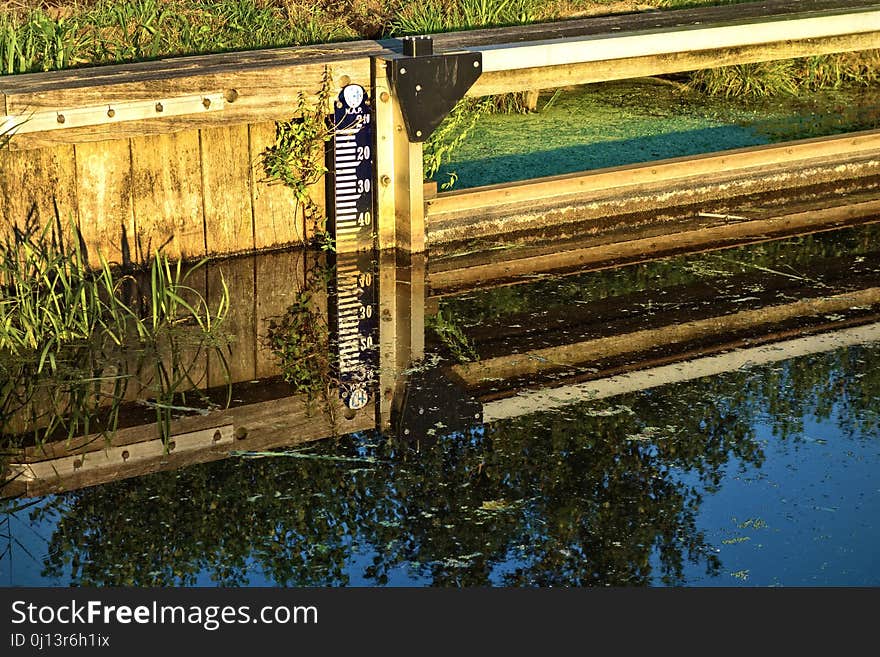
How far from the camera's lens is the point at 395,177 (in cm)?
703

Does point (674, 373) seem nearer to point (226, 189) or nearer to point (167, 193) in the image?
point (226, 189)

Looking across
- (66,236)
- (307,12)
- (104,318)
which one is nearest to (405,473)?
(104,318)

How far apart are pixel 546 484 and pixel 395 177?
265 centimetres

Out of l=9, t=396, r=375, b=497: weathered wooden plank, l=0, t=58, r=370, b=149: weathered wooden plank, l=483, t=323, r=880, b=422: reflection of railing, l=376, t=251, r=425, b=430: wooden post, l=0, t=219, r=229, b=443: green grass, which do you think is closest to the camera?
l=9, t=396, r=375, b=497: weathered wooden plank

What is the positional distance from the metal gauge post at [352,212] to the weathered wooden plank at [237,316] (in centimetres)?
38

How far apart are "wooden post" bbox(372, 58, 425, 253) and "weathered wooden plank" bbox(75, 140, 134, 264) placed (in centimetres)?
121

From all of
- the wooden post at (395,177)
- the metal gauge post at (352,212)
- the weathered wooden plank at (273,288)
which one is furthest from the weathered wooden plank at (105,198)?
the wooden post at (395,177)

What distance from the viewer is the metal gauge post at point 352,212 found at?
6.49 meters

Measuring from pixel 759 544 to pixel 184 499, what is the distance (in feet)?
6.01

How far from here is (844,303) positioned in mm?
6574

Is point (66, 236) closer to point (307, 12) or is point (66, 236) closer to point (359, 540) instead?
point (359, 540)

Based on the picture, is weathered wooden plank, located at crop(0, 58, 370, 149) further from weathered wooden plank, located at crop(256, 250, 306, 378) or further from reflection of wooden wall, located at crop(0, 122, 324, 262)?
weathered wooden plank, located at crop(256, 250, 306, 378)

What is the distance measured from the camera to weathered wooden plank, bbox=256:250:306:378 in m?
5.87

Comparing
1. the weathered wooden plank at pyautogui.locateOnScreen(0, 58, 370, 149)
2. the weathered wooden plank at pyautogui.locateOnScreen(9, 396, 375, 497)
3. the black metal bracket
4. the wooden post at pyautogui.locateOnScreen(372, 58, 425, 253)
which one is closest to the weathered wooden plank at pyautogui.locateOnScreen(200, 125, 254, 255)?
the weathered wooden plank at pyautogui.locateOnScreen(0, 58, 370, 149)
